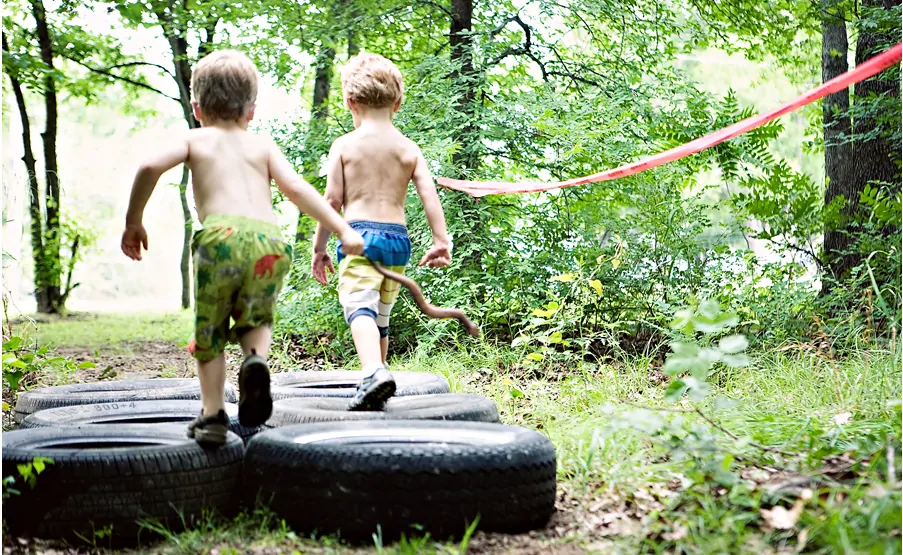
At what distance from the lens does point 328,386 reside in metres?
4.29

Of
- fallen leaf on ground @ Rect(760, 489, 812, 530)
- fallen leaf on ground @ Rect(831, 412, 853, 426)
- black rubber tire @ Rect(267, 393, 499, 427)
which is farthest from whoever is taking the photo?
black rubber tire @ Rect(267, 393, 499, 427)

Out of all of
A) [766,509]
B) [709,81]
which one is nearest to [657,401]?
[766,509]

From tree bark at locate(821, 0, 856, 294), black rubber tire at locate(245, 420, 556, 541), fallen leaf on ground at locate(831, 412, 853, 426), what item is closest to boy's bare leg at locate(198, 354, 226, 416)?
black rubber tire at locate(245, 420, 556, 541)

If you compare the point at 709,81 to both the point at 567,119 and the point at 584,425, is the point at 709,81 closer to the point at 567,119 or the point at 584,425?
the point at 567,119

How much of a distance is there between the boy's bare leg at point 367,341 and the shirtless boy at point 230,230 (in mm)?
675

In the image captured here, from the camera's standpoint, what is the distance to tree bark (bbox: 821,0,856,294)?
6.52 metres

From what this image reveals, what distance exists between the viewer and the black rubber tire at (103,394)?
3746mm

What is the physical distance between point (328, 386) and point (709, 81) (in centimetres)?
1731

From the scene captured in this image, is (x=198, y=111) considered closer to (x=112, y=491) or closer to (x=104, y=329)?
(x=112, y=491)

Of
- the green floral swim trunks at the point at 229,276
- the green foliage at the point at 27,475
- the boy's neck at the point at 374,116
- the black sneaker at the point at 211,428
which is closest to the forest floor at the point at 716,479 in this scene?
the green foliage at the point at 27,475

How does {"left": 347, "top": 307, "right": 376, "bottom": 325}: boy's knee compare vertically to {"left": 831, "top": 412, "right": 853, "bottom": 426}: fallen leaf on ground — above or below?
above

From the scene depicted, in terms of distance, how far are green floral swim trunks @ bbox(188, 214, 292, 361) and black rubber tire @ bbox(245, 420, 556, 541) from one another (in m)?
0.41

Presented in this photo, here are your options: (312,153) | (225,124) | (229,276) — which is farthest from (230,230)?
(312,153)

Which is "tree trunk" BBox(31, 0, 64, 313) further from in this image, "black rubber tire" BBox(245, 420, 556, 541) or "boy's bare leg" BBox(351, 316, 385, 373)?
"black rubber tire" BBox(245, 420, 556, 541)
